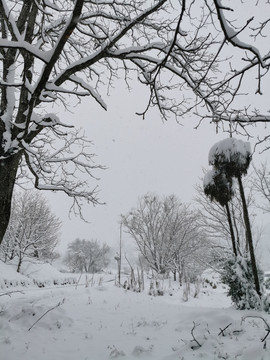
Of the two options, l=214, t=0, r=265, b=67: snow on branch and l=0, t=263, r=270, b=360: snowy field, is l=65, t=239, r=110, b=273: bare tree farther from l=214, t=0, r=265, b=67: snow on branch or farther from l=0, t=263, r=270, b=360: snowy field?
l=214, t=0, r=265, b=67: snow on branch

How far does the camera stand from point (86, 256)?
56.0 meters

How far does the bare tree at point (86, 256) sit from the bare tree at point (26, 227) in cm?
3028

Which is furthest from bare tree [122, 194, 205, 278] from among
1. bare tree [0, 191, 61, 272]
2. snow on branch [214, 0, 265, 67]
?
snow on branch [214, 0, 265, 67]

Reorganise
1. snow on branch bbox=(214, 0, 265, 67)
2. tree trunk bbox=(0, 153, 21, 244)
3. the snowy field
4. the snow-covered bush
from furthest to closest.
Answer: the snow-covered bush, tree trunk bbox=(0, 153, 21, 244), the snowy field, snow on branch bbox=(214, 0, 265, 67)

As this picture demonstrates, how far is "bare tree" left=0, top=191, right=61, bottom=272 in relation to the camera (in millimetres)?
19766

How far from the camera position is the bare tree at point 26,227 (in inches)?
778

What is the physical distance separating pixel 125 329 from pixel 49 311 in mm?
1651

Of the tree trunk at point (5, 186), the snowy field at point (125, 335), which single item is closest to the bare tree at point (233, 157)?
the snowy field at point (125, 335)

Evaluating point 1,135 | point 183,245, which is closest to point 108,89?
point 1,135

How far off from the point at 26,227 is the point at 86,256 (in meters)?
37.7

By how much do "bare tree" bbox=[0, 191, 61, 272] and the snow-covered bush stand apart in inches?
612

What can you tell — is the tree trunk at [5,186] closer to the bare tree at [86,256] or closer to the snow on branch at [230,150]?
the snow on branch at [230,150]

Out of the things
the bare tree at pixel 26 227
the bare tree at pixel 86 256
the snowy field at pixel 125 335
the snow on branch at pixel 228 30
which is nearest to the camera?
the snow on branch at pixel 228 30

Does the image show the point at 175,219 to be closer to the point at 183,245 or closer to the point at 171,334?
the point at 183,245
